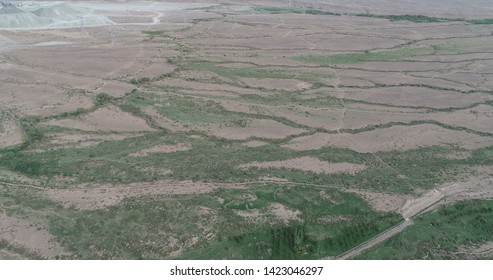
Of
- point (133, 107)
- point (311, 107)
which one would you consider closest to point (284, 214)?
point (311, 107)

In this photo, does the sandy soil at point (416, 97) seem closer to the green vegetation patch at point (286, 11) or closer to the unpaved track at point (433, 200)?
the unpaved track at point (433, 200)

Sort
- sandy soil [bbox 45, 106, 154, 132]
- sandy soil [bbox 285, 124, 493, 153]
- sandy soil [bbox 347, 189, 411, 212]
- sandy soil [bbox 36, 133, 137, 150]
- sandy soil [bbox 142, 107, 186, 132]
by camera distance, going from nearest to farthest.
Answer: sandy soil [bbox 347, 189, 411, 212] < sandy soil [bbox 36, 133, 137, 150] < sandy soil [bbox 285, 124, 493, 153] < sandy soil [bbox 45, 106, 154, 132] < sandy soil [bbox 142, 107, 186, 132]

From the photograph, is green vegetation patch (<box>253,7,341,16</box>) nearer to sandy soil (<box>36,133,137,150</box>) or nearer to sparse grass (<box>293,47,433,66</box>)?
sparse grass (<box>293,47,433,66</box>)

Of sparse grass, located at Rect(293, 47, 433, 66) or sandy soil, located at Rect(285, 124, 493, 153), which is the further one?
sparse grass, located at Rect(293, 47, 433, 66)

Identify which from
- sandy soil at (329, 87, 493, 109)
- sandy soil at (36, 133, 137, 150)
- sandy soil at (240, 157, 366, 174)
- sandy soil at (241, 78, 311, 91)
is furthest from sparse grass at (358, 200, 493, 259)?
sandy soil at (241, 78, 311, 91)

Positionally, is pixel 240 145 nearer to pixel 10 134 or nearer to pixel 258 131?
pixel 258 131

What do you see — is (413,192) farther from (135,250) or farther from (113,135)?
(113,135)
